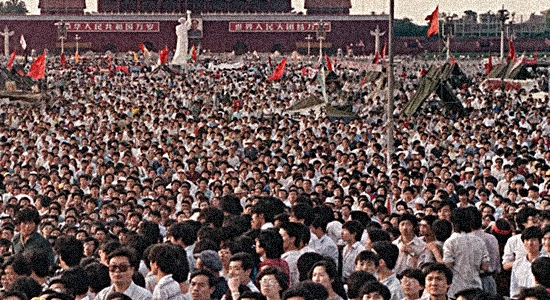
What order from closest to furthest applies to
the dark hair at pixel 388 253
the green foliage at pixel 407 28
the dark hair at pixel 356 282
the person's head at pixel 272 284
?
the dark hair at pixel 356 282 → the person's head at pixel 272 284 → the dark hair at pixel 388 253 → the green foliage at pixel 407 28

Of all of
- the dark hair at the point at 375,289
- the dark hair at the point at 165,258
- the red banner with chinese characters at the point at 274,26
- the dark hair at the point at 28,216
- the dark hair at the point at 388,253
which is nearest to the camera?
the dark hair at the point at 375,289

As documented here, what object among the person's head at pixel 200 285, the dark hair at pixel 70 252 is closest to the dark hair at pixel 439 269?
the person's head at pixel 200 285

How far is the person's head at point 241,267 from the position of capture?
6926mm

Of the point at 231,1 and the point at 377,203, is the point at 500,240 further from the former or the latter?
the point at 231,1

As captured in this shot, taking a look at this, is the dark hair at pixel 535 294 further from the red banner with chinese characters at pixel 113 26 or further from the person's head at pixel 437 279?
the red banner with chinese characters at pixel 113 26

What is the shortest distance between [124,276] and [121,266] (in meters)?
0.07

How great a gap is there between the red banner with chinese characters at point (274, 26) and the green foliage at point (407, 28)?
1966 centimetres

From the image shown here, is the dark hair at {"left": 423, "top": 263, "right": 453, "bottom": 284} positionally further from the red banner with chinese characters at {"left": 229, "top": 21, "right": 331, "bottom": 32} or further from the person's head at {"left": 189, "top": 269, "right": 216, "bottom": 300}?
the red banner with chinese characters at {"left": 229, "top": 21, "right": 331, "bottom": 32}

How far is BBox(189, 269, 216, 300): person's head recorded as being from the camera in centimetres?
659

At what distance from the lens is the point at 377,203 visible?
11.3 meters

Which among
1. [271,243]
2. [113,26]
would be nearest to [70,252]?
[271,243]

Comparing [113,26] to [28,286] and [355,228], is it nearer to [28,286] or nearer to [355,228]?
[355,228]

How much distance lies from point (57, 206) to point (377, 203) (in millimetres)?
3043

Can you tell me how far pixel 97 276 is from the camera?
7.12 m
